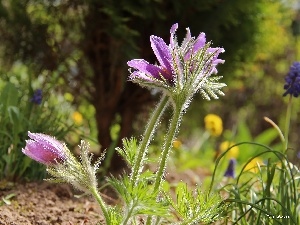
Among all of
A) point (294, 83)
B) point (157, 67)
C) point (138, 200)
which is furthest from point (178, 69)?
point (294, 83)

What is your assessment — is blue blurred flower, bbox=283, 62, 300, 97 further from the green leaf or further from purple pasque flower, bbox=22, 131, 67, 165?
the green leaf

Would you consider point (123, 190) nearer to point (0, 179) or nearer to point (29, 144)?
point (29, 144)

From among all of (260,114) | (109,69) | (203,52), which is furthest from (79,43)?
(260,114)

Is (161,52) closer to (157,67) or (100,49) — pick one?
(157,67)

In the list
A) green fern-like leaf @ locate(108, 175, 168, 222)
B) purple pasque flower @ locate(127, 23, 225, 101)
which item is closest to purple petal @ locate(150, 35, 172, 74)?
purple pasque flower @ locate(127, 23, 225, 101)

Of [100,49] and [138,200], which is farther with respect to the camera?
[100,49]

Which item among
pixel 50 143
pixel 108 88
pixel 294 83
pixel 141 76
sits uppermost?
pixel 108 88
